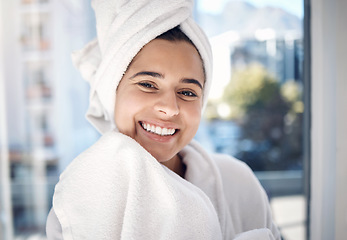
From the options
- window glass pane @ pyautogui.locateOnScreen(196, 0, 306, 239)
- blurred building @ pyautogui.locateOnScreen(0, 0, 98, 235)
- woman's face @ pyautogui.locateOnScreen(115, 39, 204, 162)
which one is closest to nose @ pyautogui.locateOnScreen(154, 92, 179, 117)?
woman's face @ pyautogui.locateOnScreen(115, 39, 204, 162)

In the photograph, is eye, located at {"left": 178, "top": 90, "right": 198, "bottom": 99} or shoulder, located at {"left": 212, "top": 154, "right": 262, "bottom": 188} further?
shoulder, located at {"left": 212, "top": 154, "right": 262, "bottom": 188}

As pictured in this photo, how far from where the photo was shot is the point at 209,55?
26.5 inches

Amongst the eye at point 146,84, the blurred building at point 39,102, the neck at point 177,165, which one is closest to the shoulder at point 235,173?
the neck at point 177,165

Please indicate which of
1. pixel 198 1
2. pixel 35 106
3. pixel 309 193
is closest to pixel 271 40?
pixel 198 1

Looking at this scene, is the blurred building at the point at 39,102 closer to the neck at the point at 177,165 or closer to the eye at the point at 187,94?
the neck at the point at 177,165

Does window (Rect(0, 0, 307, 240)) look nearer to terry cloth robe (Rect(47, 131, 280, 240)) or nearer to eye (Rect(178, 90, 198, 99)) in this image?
eye (Rect(178, 90, 198, 99))

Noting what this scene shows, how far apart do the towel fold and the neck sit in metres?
0.19

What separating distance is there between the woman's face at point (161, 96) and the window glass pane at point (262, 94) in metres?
0.53

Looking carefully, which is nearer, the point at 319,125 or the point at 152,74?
the point at 152,74

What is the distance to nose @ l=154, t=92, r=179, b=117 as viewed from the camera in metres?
0.59

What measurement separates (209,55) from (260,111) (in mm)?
1802

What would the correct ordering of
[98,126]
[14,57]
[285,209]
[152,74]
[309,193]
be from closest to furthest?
[152,74], [98,126], [309,193], [14,57], [285,209]

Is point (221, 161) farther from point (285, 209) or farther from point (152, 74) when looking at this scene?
point (285, 209)

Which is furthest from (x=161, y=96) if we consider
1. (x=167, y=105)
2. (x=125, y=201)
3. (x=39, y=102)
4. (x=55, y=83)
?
(x=39, y=102)
